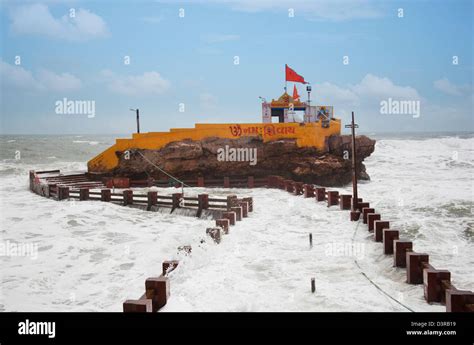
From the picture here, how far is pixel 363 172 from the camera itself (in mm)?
31531

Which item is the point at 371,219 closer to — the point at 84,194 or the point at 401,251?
the point at 401,251

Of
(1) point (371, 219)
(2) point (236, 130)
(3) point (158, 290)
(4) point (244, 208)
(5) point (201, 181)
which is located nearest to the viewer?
(3) point (158, 290)

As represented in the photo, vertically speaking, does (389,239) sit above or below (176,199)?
below

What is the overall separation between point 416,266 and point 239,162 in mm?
20835

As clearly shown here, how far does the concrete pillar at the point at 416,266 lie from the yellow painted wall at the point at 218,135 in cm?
2050

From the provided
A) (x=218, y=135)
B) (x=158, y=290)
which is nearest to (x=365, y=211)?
(x=158, y=290)

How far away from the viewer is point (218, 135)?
2764 centimetres

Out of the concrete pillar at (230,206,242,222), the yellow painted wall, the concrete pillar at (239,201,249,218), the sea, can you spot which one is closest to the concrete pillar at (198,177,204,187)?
the yellow painted wall

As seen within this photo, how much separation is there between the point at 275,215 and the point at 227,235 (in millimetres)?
4262

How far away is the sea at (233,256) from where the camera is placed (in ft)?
23.7

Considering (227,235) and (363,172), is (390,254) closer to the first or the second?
(227,235)

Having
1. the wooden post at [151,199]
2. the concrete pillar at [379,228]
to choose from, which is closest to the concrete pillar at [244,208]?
the wooden post at [151,199]

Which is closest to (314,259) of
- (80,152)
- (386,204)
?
(386,204)

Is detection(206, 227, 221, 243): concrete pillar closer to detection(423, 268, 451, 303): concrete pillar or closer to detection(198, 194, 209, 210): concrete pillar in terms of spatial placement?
detection(423, 268, 451, 303): concrete pillar
